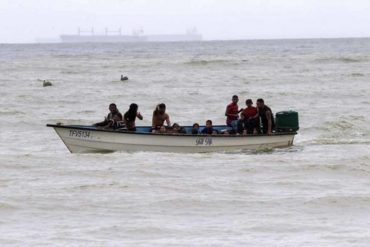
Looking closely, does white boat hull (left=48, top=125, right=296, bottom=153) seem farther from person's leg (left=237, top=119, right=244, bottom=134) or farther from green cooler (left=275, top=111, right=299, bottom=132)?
green cooler (left=275, top=111, right=299, bottom=132)

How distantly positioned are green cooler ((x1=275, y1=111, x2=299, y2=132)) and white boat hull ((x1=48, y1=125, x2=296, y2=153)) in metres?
0.86

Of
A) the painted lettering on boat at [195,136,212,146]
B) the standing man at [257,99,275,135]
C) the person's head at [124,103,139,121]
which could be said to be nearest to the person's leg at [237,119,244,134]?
the standing man at [257,99,275,135]

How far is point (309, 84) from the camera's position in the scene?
51.8 meters

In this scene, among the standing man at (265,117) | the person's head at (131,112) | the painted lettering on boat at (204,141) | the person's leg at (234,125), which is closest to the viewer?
the person's head at (131,112)

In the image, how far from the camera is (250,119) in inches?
883

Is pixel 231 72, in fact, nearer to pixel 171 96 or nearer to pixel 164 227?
pixel 171 96

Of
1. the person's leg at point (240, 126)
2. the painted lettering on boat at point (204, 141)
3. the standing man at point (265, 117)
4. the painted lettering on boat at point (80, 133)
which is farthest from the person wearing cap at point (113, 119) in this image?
the standing man at point (265, 117)

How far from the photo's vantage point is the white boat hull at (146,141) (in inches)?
833

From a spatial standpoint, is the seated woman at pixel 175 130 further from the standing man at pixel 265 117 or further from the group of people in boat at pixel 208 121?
the standing man at pixel 265 117

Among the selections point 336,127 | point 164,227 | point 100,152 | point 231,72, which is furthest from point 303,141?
point 231,72

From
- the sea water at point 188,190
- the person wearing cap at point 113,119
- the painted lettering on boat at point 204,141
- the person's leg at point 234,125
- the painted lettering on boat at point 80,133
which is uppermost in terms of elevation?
the person wearing cap at point 113,119

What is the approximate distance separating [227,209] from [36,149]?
10.2 m

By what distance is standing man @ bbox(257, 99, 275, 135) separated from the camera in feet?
72.8

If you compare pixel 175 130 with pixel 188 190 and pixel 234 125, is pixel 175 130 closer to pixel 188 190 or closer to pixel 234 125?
pixel 234 125
